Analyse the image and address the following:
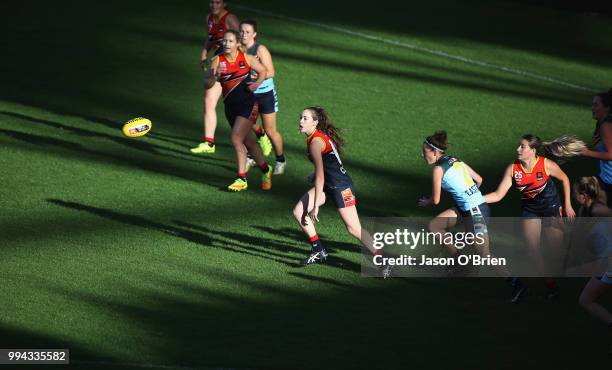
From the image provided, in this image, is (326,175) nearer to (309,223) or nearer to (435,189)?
(309,223)

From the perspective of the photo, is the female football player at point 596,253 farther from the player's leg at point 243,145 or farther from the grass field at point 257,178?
the player's leg at point 243,145

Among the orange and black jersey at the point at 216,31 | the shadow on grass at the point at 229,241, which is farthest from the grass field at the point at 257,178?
the orange and black jersey at the point at 216,31

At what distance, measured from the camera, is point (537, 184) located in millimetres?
12430

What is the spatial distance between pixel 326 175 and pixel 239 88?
3238mm

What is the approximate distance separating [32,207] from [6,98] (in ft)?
20.4

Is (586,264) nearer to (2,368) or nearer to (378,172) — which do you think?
(378,172)

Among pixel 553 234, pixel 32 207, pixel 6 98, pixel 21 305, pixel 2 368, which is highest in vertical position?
pixel 6 98

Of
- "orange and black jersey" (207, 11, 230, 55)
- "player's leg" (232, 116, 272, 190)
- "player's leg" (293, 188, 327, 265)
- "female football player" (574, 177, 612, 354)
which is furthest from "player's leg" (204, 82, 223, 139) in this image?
"female football player" (574, 177, 612, 354)

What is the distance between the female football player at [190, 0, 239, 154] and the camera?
17.7m

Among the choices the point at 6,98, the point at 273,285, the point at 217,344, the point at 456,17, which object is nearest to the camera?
the point at 217,344

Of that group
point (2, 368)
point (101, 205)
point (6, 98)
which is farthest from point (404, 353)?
point (6, 98)

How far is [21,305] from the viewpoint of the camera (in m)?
11.9

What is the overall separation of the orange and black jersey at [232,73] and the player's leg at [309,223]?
10.2ft

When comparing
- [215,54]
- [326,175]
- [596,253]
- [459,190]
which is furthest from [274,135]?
[596,253]
